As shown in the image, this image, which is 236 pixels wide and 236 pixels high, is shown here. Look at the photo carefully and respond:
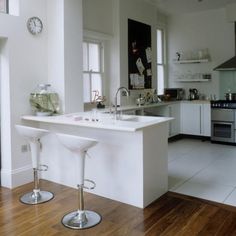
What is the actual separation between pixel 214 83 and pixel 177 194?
4.28m

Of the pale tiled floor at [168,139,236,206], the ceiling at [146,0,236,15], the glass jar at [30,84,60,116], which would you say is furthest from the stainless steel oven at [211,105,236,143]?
the glass jar at [30,84,60,116]

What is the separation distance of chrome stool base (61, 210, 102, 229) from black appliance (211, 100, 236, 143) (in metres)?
4.25

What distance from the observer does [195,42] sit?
741 cm

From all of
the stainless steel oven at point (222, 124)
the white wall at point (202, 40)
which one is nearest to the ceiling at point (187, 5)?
the white wall at point (202, 40)

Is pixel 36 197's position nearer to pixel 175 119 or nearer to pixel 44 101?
pixel 44 101

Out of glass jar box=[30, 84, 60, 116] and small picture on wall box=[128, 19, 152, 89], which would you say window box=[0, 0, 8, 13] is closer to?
glass jar box=[30, 84, 60, 116]

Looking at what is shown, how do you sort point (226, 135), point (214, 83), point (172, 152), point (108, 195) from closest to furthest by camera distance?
point (108, 195), point (172, 152), point (226, 135), point (214, 83)

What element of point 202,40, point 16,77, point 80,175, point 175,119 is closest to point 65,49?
point 16,77

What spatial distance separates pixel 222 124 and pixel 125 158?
12.7 ft

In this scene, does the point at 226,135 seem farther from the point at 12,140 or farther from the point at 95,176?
the point at 12,140

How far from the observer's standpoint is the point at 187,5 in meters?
6.70

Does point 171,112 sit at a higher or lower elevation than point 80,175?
higher

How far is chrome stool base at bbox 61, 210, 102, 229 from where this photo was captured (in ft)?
9.42

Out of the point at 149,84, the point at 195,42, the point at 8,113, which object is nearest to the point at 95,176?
the point at 8,113
